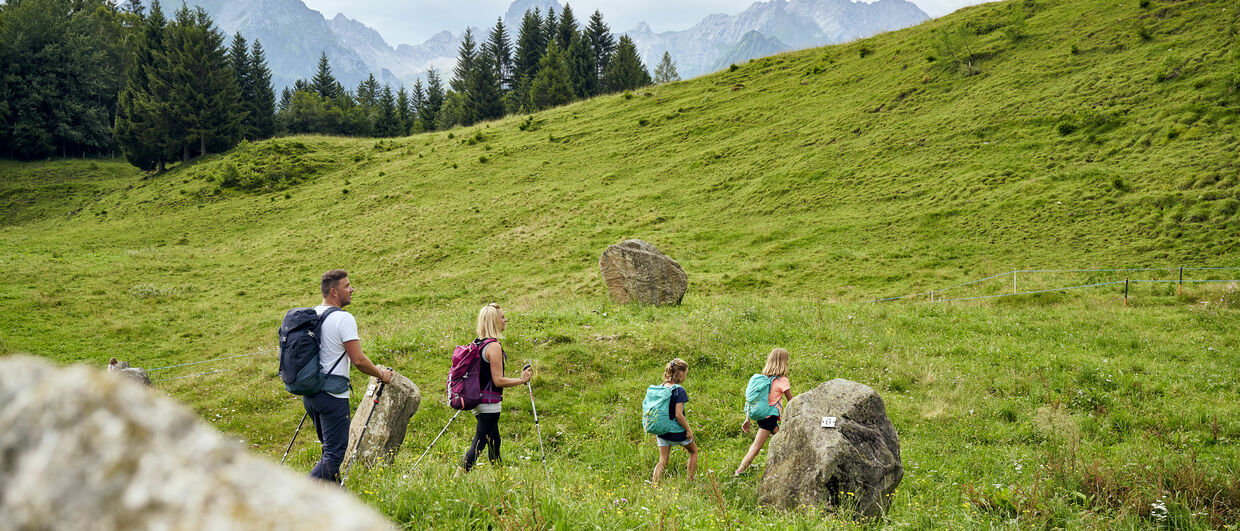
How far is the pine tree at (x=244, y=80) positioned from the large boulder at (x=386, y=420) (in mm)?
74009

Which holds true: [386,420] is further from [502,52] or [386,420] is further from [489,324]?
[502,52]

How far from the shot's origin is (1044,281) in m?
23.0

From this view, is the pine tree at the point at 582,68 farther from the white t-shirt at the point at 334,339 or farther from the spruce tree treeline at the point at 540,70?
the white t-shirt at the point at 334,339

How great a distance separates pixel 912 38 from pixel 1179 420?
149 ft

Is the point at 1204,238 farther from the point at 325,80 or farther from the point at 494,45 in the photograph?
the point at 325,80

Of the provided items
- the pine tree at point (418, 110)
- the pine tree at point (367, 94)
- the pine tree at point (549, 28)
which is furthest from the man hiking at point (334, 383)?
the pine tree at point (367, 94)

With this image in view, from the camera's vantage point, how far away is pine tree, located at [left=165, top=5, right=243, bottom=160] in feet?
208

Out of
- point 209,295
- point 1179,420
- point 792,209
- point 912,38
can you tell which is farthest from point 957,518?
point 912,38

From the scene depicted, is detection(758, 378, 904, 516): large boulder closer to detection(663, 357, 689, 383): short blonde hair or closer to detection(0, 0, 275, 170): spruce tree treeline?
detection(663, 357, 689, 383): short blonde hair

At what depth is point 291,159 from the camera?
54.1 meters

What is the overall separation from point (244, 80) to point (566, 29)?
143 feet

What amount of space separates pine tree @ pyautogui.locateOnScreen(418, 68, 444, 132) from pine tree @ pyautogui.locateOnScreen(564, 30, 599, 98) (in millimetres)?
22466

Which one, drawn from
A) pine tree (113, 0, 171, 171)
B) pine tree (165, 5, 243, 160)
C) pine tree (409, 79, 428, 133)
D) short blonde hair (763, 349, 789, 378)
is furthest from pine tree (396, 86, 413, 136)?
short blonde hair (763, 349, 789, 378)

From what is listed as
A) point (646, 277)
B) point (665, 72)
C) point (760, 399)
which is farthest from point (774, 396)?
point (665, 72)
